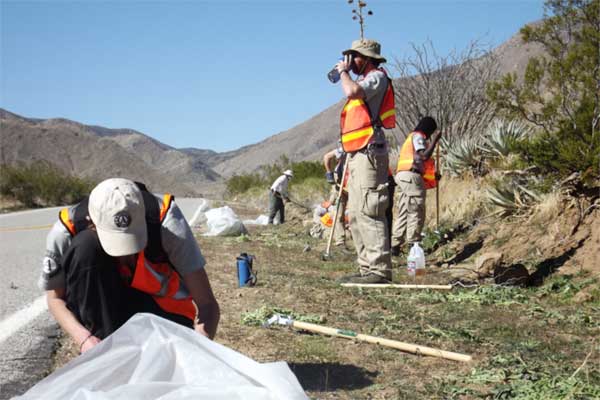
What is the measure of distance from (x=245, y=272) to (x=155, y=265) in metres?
3.12

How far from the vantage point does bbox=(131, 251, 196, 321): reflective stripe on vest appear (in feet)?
9.90

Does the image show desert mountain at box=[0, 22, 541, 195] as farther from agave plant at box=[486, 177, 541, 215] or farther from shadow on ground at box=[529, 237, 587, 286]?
shadow on ground at box=[529, 237, 587, 286]

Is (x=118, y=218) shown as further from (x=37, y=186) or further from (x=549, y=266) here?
(x=37, y=186)

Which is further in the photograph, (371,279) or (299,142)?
(299,142)

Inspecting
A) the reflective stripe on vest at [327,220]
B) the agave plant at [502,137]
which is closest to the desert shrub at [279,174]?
the agave plant at [502,137]

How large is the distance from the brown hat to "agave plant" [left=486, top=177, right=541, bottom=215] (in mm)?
2937

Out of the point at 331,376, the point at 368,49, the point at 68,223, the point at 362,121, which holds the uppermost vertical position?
the point at 368,49

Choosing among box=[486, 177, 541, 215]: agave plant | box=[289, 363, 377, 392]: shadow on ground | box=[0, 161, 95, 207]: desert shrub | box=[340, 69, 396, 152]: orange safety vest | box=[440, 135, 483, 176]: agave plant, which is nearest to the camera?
box=[289, 363, 377, 392]: shadow on ground

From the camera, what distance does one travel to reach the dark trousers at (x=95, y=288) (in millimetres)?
2879

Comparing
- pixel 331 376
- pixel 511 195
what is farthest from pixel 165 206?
pixel 511 195

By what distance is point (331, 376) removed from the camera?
3.67 m

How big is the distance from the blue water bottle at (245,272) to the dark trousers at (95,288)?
305cm

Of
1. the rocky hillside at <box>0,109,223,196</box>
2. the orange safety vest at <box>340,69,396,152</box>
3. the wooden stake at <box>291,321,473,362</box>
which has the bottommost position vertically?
the wooden stake at <box>291,321,473,362</box>

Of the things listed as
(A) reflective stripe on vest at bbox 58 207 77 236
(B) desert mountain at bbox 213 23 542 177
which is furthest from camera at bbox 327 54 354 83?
(B) desert mountain at bbox 213 23 542 177
